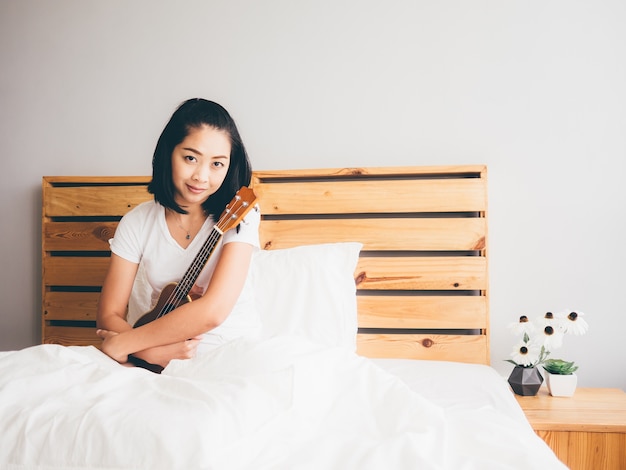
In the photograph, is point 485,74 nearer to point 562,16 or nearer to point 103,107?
point 562,16

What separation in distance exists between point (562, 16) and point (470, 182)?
72 centimetres

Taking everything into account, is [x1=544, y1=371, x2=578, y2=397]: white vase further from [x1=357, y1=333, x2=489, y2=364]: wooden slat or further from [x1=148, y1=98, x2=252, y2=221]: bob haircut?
[x1=148, y1=98, x2=252, y2=221]: bob haircut

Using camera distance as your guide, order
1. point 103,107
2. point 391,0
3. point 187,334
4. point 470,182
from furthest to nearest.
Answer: point 103,107 → point 391,0 → point 470,182 → point 187,334

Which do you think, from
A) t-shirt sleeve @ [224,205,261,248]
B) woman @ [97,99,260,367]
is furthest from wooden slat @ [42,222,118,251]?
t-shirt sleeve @ [224,205,261,248]

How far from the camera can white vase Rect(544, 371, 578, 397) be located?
175 cm

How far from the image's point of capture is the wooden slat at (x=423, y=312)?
1.97 metres

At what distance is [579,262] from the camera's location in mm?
2023

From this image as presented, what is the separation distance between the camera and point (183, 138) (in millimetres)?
1505

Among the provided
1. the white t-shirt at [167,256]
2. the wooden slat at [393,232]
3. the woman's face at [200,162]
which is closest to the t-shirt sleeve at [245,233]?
the white t-shirt at [167,256]

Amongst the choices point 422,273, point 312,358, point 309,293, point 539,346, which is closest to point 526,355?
point 539,346

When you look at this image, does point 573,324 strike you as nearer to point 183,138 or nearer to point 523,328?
point 523,328

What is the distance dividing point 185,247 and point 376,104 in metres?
1.01

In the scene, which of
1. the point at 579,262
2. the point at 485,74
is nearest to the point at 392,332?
the point at 579,262

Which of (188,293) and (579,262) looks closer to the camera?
(188,293)
